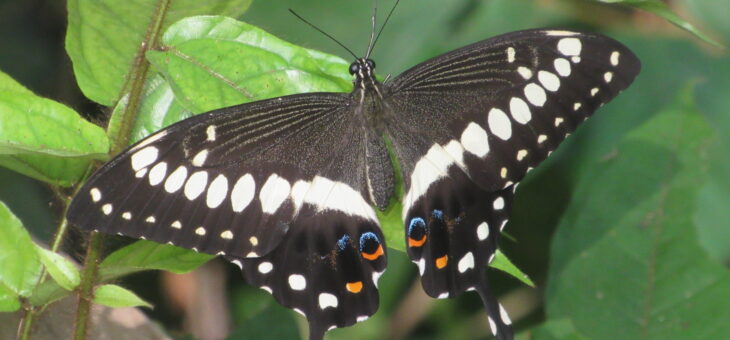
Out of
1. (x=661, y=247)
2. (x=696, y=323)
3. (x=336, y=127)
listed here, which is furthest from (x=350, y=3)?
(x=696, y=323)

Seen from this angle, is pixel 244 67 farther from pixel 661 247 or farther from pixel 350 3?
pixel 350 3

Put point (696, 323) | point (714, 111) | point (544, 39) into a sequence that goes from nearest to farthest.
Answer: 1. point (544, 39)
2. point (696, 323)
3. point (714, 111)

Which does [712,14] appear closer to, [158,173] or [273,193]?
[273,193]

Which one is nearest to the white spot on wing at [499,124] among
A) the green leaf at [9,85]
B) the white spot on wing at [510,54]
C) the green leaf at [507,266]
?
the white spot on wing at [510,54]

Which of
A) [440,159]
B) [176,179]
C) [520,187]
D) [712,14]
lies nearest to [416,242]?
[440,159]

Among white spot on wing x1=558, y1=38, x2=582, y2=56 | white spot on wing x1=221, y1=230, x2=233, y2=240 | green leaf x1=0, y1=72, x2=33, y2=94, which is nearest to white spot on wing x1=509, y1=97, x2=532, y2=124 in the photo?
white spot on wing x1=558, y1=38, x2=582, y2=56
